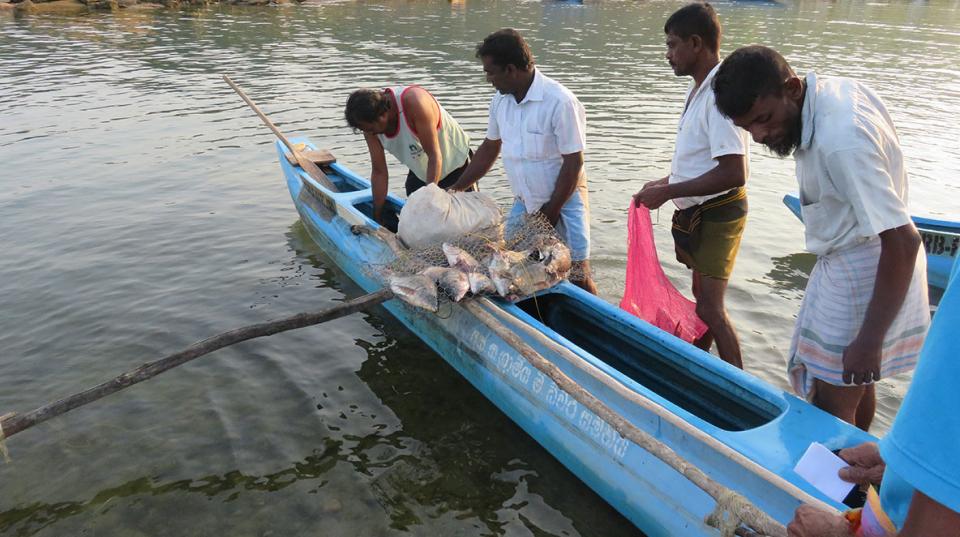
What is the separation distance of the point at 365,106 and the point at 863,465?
4397mm

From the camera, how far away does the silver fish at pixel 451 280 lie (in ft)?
13.7

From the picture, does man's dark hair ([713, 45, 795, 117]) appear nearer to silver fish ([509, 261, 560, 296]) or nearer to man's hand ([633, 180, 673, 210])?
man's hand ([633, 180, 673, 210])

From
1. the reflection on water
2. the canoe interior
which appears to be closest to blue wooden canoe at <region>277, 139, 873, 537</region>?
the canoe interior

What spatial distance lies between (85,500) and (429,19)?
2989cm

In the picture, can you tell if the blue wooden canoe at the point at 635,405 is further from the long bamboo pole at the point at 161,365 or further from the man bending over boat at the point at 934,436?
the man bending over boat at the point at 934,436

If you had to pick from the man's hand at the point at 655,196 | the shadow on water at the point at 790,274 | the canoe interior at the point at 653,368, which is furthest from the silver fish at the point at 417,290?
the shadow on water at the point at 790,274

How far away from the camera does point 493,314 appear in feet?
13.9

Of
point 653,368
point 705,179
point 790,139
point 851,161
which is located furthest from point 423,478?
point 851,161

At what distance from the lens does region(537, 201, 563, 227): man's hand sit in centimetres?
470

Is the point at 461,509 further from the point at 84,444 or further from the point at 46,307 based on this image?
the point at 46,307

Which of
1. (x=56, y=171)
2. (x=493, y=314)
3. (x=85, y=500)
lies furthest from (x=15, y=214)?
Answer: (x=493, y=314)

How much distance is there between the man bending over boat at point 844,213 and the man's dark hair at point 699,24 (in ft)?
4.60

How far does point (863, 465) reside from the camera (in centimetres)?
249

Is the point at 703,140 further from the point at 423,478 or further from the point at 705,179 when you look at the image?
the point at 423,478
